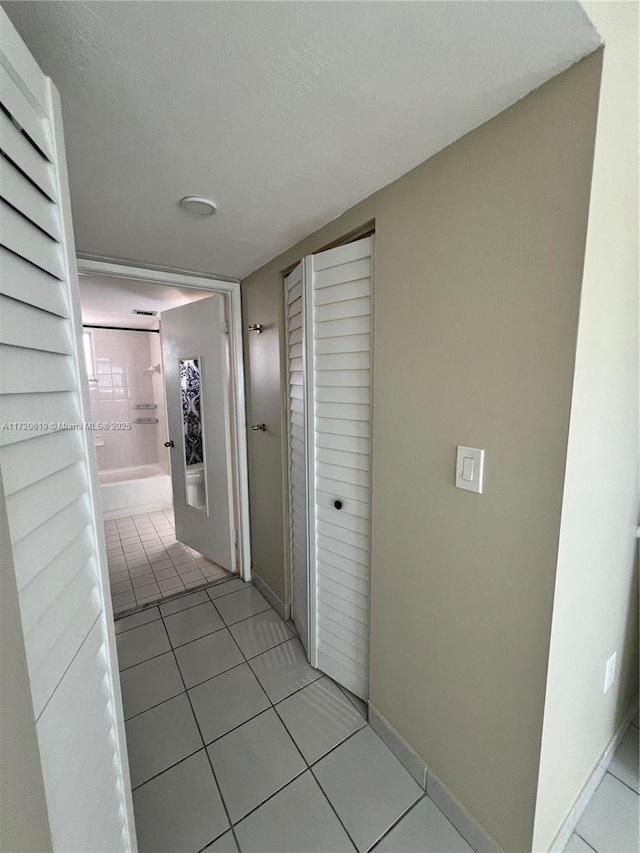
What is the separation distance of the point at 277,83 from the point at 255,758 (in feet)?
6.81

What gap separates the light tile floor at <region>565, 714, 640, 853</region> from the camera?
104 centimetres

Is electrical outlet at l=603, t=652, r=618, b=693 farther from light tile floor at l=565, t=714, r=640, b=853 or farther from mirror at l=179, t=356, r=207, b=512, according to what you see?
mirror at l=179, t=356, r=207, b=512

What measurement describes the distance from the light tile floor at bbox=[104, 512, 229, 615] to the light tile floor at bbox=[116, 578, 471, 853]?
0.42m

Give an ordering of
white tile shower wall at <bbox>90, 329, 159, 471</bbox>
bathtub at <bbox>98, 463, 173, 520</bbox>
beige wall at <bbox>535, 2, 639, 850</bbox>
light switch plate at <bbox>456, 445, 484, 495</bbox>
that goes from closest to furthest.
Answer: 1. beige wall at <bbox>535, 2, 639, 850</bbox>
2. light switch plate at <bbox>456, 445, 484, 495</bbox>
3. bathtub at <bbox>98, 463, 173, 520</bbox>
4. white tile shower wall at <bbox>90, 329, 159, 471</bbox>

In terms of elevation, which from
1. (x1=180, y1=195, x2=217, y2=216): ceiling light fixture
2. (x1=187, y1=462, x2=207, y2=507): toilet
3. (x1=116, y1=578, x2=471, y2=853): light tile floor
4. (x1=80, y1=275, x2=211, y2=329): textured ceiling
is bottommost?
(x1=116, y1=578, x2=471, y2=853): light tile floor

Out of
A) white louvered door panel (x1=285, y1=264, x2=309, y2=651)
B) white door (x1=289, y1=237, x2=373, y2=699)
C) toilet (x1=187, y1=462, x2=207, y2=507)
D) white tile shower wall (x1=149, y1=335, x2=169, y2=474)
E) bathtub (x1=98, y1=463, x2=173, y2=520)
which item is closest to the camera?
white door (x1=289, y1=237, x2=373, y2=699)

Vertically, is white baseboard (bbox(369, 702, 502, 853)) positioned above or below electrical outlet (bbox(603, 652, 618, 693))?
below

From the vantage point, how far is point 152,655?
181 cm

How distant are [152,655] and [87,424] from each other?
163cm

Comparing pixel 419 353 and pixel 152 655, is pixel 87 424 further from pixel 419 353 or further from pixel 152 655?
pixel 152 655

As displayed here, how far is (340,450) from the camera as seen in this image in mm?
1430

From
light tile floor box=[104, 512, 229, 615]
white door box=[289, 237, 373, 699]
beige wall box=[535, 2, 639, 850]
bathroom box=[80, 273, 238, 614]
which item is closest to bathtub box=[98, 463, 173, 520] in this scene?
bathroom box=[80, 273, 238, 614]

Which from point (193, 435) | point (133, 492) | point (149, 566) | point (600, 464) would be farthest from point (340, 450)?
point (133, 492)

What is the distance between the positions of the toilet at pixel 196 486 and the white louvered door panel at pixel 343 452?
1.45 metres
